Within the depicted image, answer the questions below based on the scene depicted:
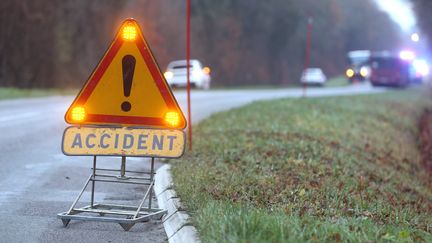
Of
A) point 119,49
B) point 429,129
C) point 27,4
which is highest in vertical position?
point 27,4

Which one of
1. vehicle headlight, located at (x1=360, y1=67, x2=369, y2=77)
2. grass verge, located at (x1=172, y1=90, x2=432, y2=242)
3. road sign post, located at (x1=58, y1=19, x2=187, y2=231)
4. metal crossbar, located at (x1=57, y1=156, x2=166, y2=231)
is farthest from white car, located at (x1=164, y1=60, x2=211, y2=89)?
road sign post, located at (x1=58, y1=19, x2=187, y2=231)

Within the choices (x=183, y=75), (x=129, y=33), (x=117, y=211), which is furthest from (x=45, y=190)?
(x=183, y=75)

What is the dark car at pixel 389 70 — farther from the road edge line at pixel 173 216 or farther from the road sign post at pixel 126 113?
the road sign post at pixel 126 113

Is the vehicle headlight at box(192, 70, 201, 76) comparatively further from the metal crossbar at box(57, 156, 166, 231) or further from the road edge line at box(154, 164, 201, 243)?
the metal crossbar at box(57, 156, 166, 231)

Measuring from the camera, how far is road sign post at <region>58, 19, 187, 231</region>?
795 centimetres

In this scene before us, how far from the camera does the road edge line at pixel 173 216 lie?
7198 mm

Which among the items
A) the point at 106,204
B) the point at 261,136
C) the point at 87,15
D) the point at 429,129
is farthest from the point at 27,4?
the point at 106,204

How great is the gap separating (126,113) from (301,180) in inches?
141

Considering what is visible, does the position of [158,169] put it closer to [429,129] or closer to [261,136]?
[261,136]

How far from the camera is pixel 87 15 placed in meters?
48.8

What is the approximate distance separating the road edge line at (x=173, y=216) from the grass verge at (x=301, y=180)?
10 cm

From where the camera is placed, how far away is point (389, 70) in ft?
205

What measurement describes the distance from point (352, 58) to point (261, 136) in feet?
195

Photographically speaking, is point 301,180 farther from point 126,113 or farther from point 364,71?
point 364,71
